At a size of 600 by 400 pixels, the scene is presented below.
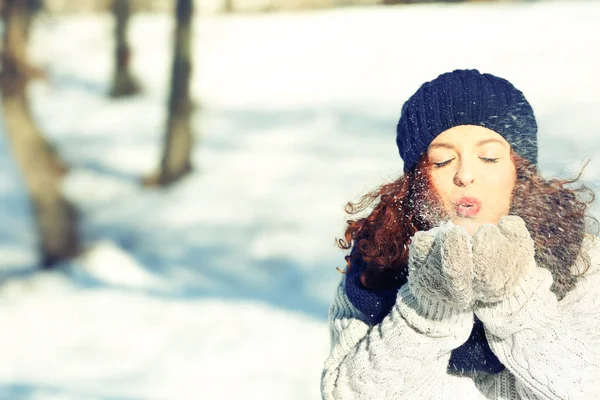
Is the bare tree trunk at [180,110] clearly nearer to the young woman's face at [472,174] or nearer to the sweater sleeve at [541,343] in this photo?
the young woman's face at [472,174]

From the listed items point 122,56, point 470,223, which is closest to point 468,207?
point 470,223

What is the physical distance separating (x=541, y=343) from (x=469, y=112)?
1.62 ft

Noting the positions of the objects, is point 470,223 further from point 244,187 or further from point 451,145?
point 244,187

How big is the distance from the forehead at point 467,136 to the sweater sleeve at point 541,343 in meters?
0.29

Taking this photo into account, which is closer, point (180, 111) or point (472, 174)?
point (472, 174)

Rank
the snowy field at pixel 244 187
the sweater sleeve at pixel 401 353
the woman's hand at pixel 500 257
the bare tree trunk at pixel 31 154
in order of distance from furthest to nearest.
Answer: the bare tree trunk at pixel 31 154, the snowy field at pixel 244 187, the sweater sleeve at pixel 401 353, the woman's hand at pixel 500 257

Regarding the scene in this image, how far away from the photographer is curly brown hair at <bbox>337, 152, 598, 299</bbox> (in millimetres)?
1576

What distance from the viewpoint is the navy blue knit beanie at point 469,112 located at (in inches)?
64.9

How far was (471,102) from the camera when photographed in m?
1.65

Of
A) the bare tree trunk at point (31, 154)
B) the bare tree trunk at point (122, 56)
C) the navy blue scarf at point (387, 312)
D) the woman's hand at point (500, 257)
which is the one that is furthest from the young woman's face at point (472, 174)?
the bare tree trunk at point (122, 56)

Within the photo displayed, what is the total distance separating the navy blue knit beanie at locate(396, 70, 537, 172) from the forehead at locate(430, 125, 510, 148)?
0.02 meters

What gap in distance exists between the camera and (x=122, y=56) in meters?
13.2

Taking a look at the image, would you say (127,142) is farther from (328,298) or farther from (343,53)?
(328,298)

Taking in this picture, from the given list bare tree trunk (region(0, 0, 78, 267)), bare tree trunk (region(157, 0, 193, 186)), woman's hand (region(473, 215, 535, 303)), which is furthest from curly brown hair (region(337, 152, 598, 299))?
bare tree trunk (region(157, 0, 193, 186))
